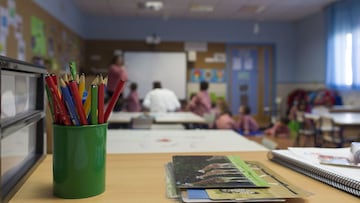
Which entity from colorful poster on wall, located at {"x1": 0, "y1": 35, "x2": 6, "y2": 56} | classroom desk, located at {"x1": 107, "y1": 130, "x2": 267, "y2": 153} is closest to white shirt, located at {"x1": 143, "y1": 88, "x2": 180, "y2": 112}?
colorful poster on wall, located at {"x1": 0, "y1": 35, "x2": 6, "y2": 56}

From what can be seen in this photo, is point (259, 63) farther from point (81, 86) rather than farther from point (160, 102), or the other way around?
point (81, 86)

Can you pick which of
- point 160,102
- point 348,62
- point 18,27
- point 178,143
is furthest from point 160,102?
point 178,143

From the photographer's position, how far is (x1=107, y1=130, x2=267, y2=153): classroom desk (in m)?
1.25

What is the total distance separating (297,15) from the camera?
24.9ft

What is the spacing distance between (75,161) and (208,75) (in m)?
7.61

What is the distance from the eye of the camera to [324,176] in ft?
2.55

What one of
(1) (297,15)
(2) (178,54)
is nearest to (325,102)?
(1) (297,15)

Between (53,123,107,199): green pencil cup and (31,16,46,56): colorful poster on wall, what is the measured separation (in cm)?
390

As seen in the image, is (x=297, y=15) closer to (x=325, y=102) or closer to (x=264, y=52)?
(x=264, y=52)

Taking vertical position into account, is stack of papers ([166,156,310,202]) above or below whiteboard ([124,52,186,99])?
below

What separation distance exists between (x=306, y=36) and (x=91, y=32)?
503 centimetres

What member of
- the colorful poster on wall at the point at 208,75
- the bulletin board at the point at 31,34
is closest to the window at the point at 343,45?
the colorful poster on wall at the point at 208,75

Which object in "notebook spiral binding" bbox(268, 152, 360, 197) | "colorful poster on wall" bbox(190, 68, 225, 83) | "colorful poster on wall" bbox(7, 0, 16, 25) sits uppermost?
"colorful poster on wall" bbox(7, 0, 16, 25)

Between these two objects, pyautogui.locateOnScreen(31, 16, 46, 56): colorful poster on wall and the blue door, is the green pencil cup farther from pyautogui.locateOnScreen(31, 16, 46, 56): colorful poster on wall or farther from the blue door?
the blue door
